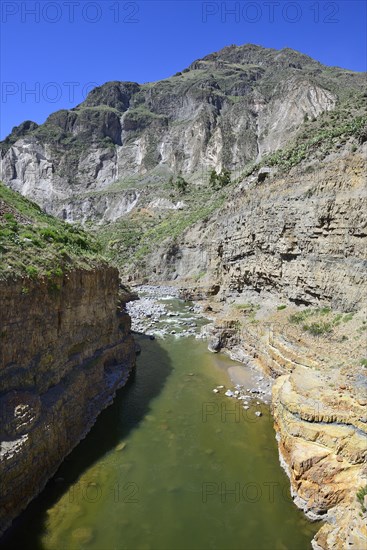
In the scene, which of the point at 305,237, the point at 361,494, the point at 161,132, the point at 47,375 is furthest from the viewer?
the point at 161,132

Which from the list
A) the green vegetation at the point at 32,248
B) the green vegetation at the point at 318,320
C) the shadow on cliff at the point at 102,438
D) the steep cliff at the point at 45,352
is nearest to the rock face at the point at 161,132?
the green vegetation at the point at 318,320

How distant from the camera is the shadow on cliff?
13148 millimetres

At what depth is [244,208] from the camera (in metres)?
40.9

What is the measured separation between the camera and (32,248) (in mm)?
18766

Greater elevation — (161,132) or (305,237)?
(161,132)

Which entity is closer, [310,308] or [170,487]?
[170,487]

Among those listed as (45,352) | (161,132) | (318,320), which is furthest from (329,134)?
(161,132)

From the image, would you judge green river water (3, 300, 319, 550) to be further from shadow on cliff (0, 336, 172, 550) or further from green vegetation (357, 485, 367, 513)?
green vegetation (357, 485, 367, 513)

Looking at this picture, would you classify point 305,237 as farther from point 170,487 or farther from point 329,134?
point 170,487

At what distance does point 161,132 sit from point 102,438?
159 m

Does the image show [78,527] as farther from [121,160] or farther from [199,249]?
[121,160]

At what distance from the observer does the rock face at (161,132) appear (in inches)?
5187

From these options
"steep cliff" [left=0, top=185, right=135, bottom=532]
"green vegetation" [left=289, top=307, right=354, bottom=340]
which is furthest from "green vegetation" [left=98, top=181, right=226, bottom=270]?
"steep cliff" [left=0, top=185, right=135, bottom=532]

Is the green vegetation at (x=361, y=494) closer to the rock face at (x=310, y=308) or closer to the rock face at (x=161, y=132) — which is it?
the rock face at (x=310, y=308)
